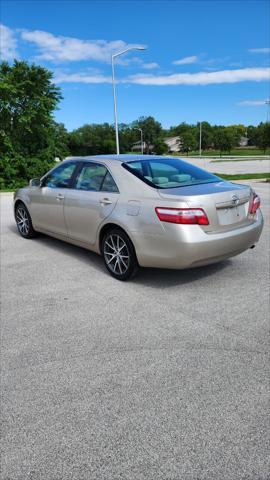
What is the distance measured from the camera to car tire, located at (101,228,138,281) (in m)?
4.43

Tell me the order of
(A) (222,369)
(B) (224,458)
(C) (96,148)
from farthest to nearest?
(C) (96,148), (A) (222,369), (B) (224,458)

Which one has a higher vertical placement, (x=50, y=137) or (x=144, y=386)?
(x=50, y=137)

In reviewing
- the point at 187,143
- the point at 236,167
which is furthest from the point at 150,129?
the point at 236,167

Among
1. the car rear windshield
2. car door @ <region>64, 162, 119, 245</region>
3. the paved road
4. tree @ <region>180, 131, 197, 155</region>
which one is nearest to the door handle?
car door @ <region>64, 162, 119, 245</region>

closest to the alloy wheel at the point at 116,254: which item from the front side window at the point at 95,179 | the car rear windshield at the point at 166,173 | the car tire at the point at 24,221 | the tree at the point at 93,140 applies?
the front side window at the point at 95,179

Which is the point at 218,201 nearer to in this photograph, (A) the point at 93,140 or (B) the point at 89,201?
(B) the point at 89,201

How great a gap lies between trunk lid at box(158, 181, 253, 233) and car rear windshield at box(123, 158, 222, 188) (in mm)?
188

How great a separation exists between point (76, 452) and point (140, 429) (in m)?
0.38

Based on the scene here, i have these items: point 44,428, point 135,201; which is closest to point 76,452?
point 44,428

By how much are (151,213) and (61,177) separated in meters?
2.24

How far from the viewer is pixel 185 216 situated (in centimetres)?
391

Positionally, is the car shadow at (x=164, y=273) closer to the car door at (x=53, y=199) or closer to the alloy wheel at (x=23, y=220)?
the car door at (x=53, y=199)

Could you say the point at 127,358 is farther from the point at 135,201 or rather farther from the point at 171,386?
the point at 135,201

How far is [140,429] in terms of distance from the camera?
2.21m
